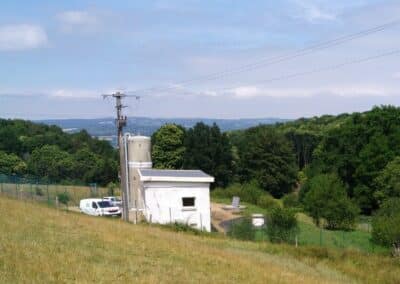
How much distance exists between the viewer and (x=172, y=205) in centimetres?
4744

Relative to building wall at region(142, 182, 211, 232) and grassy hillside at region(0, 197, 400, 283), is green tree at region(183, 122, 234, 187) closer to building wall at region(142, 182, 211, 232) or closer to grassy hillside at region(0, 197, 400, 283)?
building wall at region(142, 182, 211, 232)

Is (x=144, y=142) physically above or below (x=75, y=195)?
above

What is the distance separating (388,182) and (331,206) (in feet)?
38.9

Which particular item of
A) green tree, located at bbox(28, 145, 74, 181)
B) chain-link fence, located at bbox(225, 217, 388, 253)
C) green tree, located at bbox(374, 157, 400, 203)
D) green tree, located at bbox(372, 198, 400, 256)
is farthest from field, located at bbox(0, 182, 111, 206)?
green tree, located at bbox(28, 145, 74, 181)

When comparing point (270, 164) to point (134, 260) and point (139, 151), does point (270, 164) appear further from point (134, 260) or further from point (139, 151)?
point (134, 260)

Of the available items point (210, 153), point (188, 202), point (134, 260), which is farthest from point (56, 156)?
point (134, 260)

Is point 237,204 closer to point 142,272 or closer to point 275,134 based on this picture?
point 275,134

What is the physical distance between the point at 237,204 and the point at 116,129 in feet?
66.3

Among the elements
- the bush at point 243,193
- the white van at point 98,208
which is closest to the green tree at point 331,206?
the bush at point 243,193

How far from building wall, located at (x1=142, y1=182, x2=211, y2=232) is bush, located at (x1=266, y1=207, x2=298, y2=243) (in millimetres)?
9922

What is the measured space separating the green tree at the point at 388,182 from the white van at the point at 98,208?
92.5 feet

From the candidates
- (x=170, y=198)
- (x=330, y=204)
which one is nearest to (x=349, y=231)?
(x=330, y=204)

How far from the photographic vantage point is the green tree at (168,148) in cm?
→ 9269

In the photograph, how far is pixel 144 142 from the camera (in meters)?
53.5
